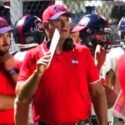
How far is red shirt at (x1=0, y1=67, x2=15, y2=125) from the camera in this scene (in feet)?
12.4

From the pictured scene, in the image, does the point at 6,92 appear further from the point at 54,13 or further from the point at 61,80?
the point at 54,13

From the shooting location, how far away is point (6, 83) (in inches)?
150

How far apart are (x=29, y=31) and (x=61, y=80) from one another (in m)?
0.95

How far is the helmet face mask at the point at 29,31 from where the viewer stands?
428 centimetres

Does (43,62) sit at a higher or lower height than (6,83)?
higher

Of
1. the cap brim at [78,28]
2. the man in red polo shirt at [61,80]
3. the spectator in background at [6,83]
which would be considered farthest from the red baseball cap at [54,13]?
the cap brim at [78,28]

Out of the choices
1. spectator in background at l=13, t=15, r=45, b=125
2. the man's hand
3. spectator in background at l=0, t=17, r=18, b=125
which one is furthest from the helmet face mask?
the man's hand

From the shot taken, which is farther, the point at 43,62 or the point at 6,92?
the point at 6,92

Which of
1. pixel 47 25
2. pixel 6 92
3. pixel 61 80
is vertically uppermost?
pixel 47 25

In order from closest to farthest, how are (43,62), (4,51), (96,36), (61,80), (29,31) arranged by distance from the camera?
(43,62), (61,80), (4,51), (29,31), (96,36)

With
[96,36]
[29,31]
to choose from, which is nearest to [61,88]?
[29,31]

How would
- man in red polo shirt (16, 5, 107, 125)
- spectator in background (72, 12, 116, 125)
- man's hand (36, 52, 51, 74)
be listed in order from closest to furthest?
man's hand (36, 52, 51, 74), man in red polo shirt (16, 5, 107, 125), spectator in background (72, 12, 116, 125)

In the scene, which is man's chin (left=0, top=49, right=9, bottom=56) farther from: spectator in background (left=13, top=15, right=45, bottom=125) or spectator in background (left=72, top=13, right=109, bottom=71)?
spectator in background (left=72, top=13, right=109, bottom=71)

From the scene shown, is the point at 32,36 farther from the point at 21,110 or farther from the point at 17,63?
the point at 21,110
